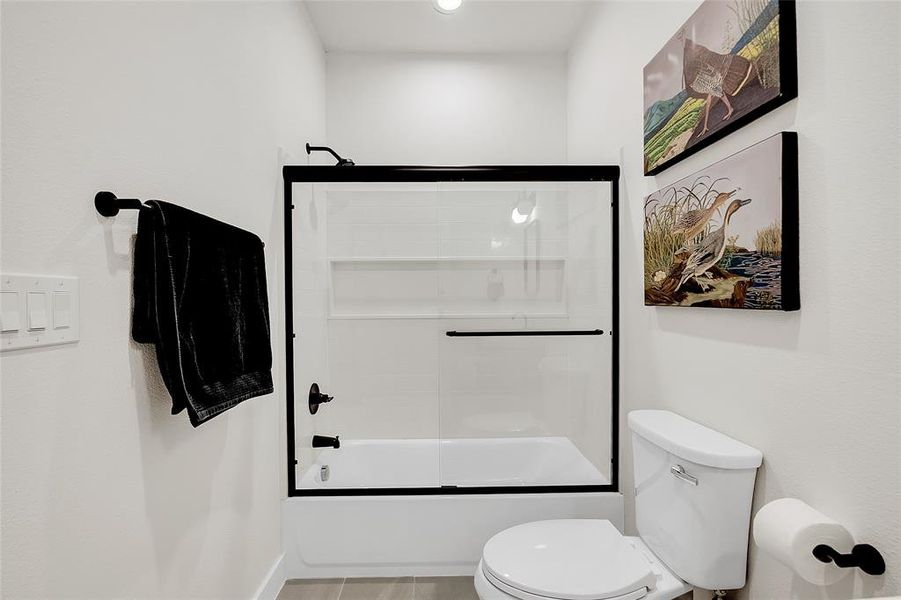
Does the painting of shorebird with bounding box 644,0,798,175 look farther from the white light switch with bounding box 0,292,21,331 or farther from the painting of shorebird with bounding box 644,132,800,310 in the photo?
the white light switch with bounding box 0,292,21,331

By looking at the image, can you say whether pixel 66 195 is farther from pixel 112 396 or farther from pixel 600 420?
pixel 600 420

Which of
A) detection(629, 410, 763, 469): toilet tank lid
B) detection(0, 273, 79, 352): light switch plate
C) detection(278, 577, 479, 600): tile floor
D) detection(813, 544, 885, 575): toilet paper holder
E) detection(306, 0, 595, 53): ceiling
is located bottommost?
detection(278, 577, 479, 600): tile floor

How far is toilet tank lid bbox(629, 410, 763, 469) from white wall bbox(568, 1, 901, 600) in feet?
0.13

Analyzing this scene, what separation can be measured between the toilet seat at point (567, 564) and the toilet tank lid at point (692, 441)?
34cm

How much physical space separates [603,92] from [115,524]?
2.43 meters

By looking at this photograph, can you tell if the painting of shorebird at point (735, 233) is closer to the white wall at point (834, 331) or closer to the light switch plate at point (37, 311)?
the white wall at point (834, 331)

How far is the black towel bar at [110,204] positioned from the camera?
0.96m

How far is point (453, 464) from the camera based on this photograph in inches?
86.0

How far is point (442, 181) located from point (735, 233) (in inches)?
49.5

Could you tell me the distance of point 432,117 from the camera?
9.59 feet

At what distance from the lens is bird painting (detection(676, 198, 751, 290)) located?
1.27m

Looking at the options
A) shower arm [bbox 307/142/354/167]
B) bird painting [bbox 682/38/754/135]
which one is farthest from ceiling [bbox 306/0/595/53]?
bird painting [bbox 682/38/754/135]

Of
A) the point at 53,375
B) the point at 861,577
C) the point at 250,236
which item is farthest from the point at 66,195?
the point at 861,577

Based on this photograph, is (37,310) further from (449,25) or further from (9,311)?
(449,25)
